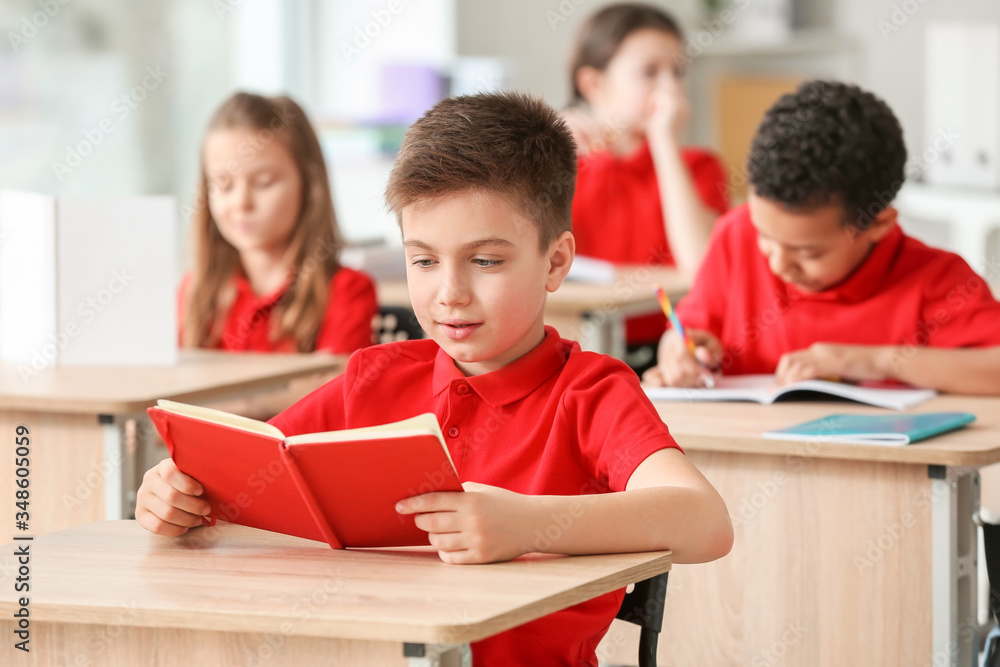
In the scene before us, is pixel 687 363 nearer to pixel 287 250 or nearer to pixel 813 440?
pixel 813 440

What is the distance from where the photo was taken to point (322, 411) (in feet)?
4.29

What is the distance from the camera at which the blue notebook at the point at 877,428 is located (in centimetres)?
157

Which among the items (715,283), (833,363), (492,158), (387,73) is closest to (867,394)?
(833,363)

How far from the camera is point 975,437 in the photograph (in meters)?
1.59

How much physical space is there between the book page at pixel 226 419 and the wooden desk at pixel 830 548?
77 centimetres

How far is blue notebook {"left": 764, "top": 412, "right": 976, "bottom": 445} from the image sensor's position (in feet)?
5.16

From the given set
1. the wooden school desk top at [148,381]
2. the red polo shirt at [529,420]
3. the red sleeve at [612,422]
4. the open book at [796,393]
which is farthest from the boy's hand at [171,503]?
the open book at [796,393]

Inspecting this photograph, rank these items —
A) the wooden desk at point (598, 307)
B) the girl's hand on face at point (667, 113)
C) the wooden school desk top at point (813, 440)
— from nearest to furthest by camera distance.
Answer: the wooden school desk top at point (813, 440) < the wooden desk at point (598, 307) < the girl's hand on face at point (667, 113)

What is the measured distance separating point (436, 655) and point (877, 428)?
909 mm

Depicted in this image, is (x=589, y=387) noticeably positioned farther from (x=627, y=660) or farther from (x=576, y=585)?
(x=627, y=660)

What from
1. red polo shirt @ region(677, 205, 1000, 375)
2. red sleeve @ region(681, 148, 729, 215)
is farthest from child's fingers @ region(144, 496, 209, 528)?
red sleeve @ region(681, 148, 729, 215)

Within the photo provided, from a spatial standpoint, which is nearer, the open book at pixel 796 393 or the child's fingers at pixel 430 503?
the child's fingers at pixel 430 503

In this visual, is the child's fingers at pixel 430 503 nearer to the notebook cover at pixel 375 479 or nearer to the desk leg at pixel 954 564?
the notebook cover at pixel 375 479

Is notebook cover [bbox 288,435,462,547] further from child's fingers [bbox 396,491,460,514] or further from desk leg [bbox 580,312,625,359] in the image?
desk leg [bbox 580,312,625,359]
